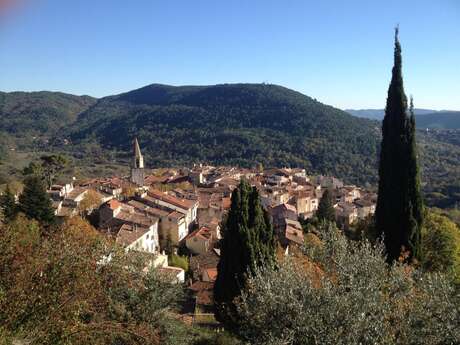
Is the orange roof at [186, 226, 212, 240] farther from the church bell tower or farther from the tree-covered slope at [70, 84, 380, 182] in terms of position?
the tree-covered slope at [70, 84, 380, 182]

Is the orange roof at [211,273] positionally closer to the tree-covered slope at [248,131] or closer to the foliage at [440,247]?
the foliage at [440,247]

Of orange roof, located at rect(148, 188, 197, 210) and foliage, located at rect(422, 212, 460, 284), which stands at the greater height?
foliage, located at rect(422, 212, 460, 284)

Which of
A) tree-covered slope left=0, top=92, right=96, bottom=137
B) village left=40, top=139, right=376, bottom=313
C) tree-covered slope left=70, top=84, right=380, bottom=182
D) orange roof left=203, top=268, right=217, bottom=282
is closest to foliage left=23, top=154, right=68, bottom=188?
village left=40, top=139, right=376, bottom=313

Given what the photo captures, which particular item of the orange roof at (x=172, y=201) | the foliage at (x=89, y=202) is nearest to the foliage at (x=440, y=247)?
the orange roof at (x=172, y=201)

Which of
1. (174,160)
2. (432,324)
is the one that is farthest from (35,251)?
(174,160)

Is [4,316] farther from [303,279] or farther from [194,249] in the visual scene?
[194,249]
